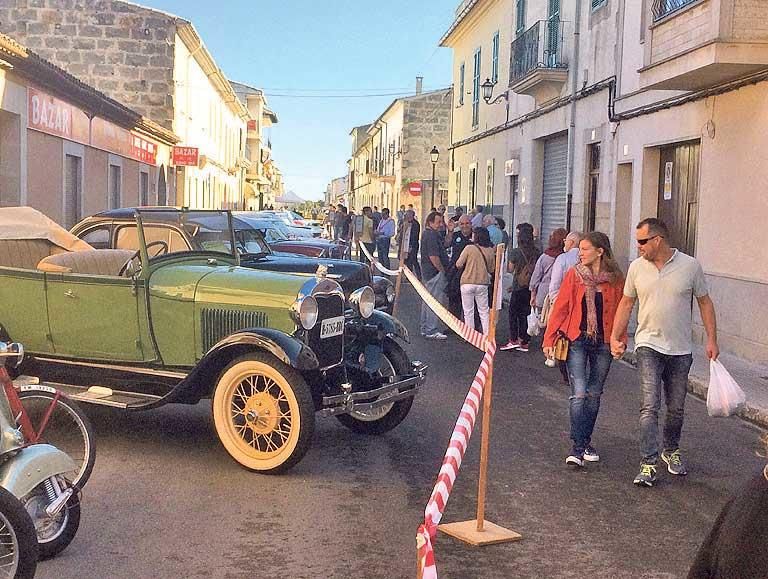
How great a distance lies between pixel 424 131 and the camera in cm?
5225

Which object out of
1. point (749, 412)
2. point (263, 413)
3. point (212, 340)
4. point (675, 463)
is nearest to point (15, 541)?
point (263, 413)

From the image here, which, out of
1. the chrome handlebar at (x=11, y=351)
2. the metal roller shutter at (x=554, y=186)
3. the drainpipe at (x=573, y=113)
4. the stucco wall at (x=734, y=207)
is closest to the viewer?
the chrome handlebar at (x=11, y=351)

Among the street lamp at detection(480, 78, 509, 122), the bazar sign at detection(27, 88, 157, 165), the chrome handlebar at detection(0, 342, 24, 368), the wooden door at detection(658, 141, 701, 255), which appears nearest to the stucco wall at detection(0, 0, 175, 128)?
the bazar sign at detection(27, 88, 157, 165)

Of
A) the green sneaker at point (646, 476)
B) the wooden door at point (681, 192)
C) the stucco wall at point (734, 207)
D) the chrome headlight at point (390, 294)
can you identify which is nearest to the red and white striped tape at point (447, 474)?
the green sneaker at point (646, 476)

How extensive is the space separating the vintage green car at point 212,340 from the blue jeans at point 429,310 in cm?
591

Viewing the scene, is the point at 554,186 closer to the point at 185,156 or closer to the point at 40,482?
the point at 185,156

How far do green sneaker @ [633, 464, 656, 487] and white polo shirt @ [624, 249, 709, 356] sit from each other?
0.76 meters

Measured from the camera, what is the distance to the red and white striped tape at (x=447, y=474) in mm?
3466

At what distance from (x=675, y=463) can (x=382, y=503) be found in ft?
7.18

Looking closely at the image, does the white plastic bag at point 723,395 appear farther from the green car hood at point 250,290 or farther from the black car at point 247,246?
the black car at point 247,246

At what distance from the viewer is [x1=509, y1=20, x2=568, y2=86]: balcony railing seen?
19.5 meters

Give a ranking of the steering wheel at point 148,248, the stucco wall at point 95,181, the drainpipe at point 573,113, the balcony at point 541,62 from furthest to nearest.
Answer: the stucco wall at point 95,181
the balcony at point 541,62
the drainpipe at point 573,113
the steering wheel at point 148,248

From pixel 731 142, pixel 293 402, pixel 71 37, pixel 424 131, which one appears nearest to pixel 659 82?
pixel 731 142

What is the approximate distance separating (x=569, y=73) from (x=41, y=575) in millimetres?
16538
